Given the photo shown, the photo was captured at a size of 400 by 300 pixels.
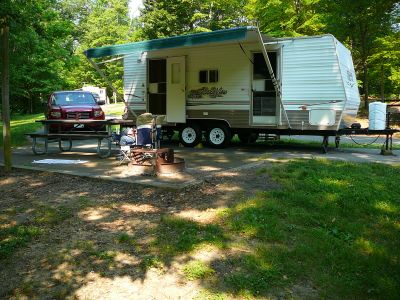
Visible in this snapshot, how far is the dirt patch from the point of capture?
3.90m

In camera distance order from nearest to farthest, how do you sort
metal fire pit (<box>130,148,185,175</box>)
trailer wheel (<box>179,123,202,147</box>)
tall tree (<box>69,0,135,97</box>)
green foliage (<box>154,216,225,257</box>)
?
green foliage (<box>154,216,225,257</box>) < metal fire pit (<box>130,148,185,175</box>) < trailer wheel (<box>179,123,202,147</box>) < tall tree (<box>69,0,135,97</box>)

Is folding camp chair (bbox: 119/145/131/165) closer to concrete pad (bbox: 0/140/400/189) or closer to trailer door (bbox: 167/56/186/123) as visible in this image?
concrete pad (bbox: 0/140/400/189)

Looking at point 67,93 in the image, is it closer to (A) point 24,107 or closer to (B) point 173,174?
(B) point 173,174

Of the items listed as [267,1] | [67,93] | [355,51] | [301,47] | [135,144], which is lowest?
[135,144]

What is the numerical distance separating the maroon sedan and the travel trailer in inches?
51.5

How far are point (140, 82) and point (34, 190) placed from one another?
7446 millimetres

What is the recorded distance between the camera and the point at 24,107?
38.4 m

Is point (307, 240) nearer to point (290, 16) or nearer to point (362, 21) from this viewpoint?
point (362, 21)

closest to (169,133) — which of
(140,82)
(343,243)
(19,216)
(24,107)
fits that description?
(140,82)

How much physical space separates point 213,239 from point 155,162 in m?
3.08

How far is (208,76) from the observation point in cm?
1236

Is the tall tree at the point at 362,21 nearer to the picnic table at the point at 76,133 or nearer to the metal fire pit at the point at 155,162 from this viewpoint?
the picnic table at the point at 76,133

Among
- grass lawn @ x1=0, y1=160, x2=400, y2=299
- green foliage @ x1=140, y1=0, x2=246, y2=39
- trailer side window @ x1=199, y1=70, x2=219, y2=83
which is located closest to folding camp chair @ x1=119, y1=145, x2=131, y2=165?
grass lawn @ x1=0, y1=160, x2=400, y2=299

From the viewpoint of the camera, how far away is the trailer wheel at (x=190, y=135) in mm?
12633
